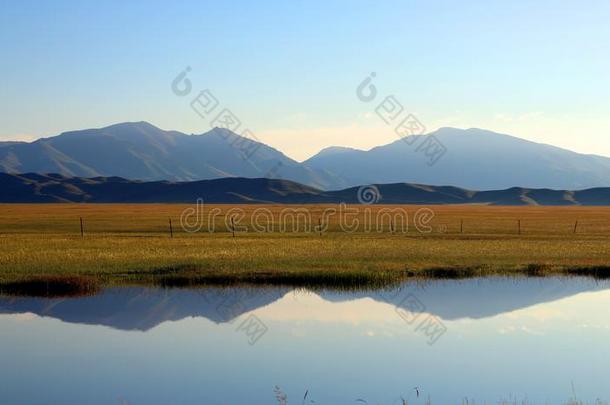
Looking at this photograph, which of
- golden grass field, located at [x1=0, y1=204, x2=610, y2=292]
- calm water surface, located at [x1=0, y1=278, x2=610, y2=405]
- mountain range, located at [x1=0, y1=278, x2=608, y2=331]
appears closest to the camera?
calm water surface, located at [x1=0, y1=278, x2=610, y2=405]

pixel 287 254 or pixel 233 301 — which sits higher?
pixel 287 254

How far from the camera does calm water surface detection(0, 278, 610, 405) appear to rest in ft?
55.7

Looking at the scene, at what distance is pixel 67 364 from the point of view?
1953 cm

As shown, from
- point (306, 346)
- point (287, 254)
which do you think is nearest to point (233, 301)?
point (306, 346)

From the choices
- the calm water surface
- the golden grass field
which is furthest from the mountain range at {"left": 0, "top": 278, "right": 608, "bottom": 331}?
the golden grass field

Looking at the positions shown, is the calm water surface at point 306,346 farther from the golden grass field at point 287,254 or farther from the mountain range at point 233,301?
the golden grass field at point 287,254

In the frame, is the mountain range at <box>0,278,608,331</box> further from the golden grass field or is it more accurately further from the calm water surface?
the golden grass field

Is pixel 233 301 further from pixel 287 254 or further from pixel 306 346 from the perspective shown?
pixel 287 254

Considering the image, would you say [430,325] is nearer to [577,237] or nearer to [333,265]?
[333,265]

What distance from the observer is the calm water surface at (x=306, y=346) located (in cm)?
1697

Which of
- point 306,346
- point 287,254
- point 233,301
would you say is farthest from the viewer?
point 287,254

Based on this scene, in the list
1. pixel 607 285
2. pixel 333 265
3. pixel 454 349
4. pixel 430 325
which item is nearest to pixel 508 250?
pixel 607 285

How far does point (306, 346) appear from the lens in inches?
869

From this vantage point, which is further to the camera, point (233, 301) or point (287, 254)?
point (287, 254)
